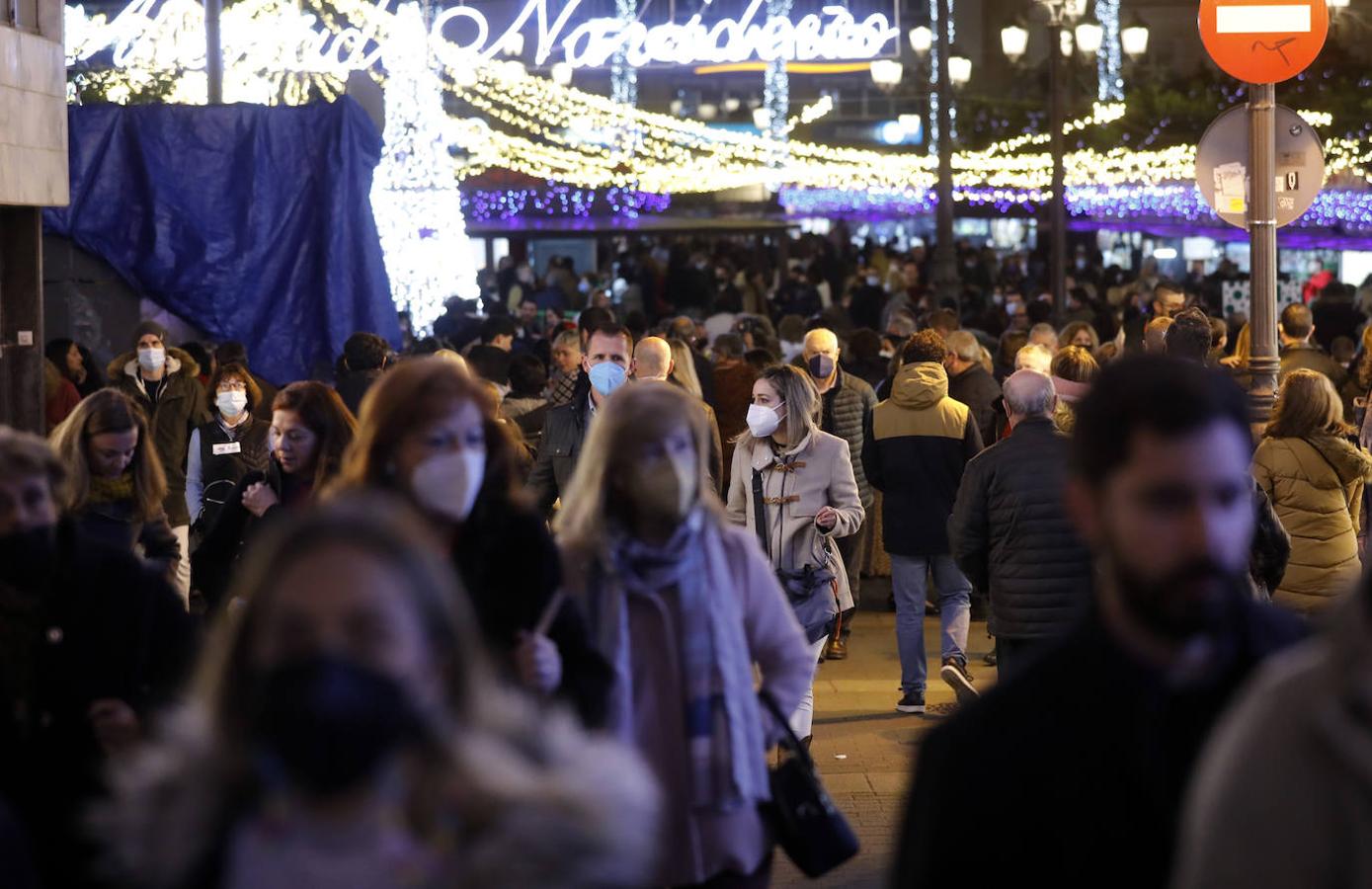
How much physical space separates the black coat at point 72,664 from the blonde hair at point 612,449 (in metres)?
0.83

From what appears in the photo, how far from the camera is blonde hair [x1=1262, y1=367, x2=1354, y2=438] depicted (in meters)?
8.34

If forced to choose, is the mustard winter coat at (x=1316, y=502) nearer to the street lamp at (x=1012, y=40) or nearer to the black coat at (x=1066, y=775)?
the black coat at (x=1066, y=775)

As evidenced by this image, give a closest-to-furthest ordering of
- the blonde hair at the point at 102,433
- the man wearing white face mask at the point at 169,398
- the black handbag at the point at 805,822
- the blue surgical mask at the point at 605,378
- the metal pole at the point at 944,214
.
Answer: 1. the black handbag at the point at 805,822
2. the blonde hair at the point at 102,433
3. the blue surgical mask at the point at 605,378
4. the man wearing white face mask at the point at 169,398
5. the metal pole at the point at 944,214

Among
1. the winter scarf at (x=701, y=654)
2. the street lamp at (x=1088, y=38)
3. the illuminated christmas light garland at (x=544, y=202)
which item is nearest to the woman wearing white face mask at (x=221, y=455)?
the winter scarf at (x=701, y=654)

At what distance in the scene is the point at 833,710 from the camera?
9750 mm

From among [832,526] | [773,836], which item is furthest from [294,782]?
[832,526]

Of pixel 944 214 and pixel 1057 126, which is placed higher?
pixel 1057 126

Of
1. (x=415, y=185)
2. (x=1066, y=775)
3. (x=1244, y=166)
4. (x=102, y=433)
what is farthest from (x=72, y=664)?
(x=415, y=185)

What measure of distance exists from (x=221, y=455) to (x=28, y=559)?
6.02 m

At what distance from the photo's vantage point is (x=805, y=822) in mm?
4234

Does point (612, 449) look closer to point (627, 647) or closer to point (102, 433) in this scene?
point (627, 647)

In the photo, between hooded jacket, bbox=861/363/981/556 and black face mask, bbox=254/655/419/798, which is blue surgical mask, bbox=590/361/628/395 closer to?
hooded jacket, bbox=861/363/981/556

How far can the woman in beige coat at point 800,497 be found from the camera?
327 inches

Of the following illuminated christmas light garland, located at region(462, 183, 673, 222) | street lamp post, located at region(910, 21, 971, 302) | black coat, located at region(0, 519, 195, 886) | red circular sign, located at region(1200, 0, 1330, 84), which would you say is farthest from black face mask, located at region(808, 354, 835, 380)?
illuminated christmas light garland, located at region(462, 183, 673, 222)
